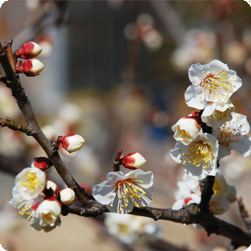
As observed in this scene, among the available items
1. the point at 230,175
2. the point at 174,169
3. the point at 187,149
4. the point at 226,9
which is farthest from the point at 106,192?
the point at 226,9

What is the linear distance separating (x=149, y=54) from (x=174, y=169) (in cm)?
661

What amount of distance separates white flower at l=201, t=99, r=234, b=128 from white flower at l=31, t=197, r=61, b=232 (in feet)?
1.08

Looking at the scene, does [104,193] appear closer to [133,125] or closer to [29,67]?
[29,67]

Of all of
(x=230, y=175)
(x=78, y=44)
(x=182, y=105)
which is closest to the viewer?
(x=230, y=175)

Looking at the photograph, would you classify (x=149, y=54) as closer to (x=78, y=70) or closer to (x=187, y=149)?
(x=78, y=70)

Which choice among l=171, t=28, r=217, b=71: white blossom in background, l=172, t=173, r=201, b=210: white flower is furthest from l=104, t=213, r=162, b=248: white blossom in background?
l=171, t=28, r=217, b=71: white blossom in background

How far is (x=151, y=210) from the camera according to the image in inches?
31.5

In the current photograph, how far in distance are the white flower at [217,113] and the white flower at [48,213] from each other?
0.33 m

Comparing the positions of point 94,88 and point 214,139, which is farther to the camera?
point 94,88

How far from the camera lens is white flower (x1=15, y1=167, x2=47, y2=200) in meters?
0.72

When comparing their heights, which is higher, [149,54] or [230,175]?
A: [149,54]

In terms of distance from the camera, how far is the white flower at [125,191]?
2.55 ft

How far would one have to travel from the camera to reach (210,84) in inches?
32.4

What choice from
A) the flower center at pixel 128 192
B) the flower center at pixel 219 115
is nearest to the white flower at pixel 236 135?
the flower center at pixel 219 115
